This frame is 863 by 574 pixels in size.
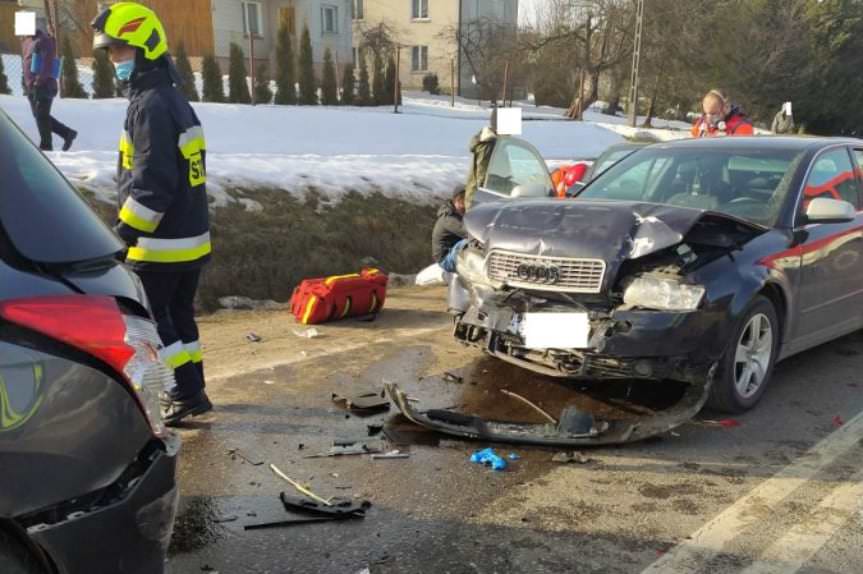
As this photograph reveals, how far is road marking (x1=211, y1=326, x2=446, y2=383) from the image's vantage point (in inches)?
206

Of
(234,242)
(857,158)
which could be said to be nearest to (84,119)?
(234,242)

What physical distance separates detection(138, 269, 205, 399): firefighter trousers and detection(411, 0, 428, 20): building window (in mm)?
47030

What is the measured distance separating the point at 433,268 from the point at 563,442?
16.0 feet

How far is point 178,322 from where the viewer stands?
14.5ft

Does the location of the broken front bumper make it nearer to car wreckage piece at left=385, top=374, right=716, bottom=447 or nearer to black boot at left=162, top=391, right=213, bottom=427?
car wreckage piece at left=385, top=374, right=716, bottom=447

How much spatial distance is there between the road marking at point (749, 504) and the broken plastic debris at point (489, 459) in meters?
0.98

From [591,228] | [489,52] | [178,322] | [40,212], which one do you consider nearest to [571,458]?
[591,228]

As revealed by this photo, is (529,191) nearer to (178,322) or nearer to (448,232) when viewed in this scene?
(448,232)

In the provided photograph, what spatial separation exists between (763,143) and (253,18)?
113ft

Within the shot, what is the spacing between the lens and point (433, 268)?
8734 mm

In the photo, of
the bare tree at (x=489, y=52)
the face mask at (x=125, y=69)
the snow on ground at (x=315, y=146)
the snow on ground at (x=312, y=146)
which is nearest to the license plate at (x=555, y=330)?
the face mask at (x=125, y=69)

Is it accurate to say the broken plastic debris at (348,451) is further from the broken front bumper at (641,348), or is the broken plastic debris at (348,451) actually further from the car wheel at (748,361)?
the car wheel at (748,361)

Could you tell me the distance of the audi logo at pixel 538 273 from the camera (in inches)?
171

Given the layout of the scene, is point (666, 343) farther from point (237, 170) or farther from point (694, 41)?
point (694, 41)
